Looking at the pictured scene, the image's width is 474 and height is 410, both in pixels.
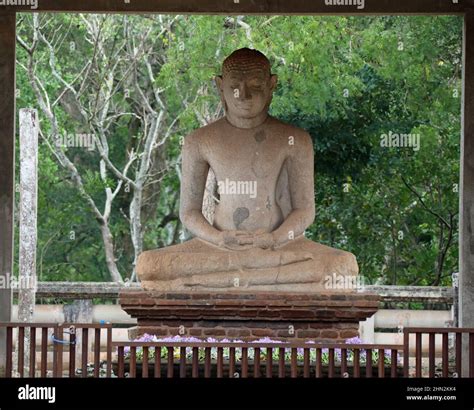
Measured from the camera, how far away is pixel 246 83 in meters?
14.7

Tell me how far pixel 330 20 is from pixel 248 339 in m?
8.03

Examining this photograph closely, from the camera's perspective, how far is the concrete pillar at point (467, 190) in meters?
15.6

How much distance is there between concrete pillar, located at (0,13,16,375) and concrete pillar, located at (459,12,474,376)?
4315 millimetres

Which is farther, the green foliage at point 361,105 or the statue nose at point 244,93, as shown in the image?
the green foliage at point 361,105

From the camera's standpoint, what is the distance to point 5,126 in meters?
15.5

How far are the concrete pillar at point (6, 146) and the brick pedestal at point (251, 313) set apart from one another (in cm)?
183

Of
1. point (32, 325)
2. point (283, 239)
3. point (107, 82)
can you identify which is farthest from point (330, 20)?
point (32, 325)

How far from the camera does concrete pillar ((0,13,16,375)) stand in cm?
1543

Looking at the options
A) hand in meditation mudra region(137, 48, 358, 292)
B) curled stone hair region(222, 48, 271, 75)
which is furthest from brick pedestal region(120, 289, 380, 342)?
curled stone hair region(222, 48, 271, 75)

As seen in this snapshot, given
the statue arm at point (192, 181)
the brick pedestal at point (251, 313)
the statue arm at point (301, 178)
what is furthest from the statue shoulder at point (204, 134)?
the brick pedestal at point (251, 313)

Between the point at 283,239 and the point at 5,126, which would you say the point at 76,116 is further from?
the point at 283,239

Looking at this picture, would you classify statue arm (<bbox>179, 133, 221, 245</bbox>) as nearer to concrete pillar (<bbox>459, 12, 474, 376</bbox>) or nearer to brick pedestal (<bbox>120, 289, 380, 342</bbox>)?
brick pedestal (<bbox>120, 289, 380, 342</bbox>)

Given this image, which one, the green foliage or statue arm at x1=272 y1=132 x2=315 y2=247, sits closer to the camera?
statue arm at x1=272 y1=132 x2=315 y2=247

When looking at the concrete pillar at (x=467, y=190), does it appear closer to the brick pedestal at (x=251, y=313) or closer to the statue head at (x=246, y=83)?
the brick pedestal at (x=251, y=313)
